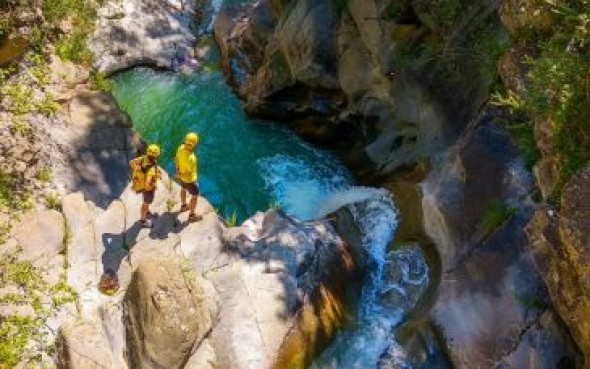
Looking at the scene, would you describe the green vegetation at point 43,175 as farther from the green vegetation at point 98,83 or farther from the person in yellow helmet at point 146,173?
the green vegetation at point 98,83

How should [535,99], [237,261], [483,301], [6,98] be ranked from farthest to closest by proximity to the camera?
[6,98] → [237,261] → [483,301] → [535,99]

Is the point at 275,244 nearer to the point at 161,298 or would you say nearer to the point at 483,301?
the point at 161,298

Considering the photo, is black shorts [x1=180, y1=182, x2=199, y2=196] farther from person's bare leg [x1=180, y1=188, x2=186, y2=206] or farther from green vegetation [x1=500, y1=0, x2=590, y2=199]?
green vegetation [x1=500, y1=0, x2=590, y2=199]

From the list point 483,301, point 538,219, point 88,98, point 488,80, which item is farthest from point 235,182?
point 538,219

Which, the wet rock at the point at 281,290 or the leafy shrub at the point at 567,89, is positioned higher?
the leafy shrub at the point at 567,89

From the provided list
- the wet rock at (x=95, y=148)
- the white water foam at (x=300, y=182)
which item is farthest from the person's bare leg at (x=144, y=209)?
the white water foam at (x=300, y=182)

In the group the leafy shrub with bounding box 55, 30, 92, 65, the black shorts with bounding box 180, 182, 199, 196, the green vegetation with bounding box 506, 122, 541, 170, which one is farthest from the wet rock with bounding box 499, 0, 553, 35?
the leafy shrub with bounding box 55, 30, 92, 65
